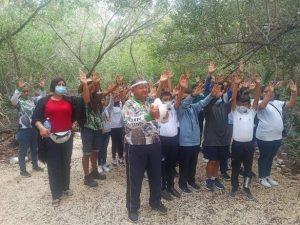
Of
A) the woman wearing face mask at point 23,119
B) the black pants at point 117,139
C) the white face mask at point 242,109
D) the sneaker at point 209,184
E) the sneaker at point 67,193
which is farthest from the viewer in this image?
the black pants at point 117,139

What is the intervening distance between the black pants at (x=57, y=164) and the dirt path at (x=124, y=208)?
0.26 m

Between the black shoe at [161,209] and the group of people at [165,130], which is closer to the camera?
the group of people at [165,130]

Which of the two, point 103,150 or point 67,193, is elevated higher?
point 103,150

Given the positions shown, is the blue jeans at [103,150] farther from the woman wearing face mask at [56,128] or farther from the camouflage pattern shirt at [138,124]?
the camouflage pattern shirt at [138,124]

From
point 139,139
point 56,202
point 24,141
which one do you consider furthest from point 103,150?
point 139,139

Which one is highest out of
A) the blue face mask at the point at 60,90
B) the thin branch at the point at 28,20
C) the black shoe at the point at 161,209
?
the thin branch at the point at 28,20

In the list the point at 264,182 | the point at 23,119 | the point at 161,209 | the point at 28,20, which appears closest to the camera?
the point at 161,209

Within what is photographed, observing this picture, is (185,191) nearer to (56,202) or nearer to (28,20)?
(56,202)

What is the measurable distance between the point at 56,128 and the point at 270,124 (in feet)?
11.2

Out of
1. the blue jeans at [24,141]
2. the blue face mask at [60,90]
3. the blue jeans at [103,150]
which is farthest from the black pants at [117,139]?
the blue face mask at [60,90]

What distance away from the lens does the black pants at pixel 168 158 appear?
17.5 feet

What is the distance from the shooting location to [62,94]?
5.22m

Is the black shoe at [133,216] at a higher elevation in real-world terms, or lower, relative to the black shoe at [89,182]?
lower

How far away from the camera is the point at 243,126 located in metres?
5.34
